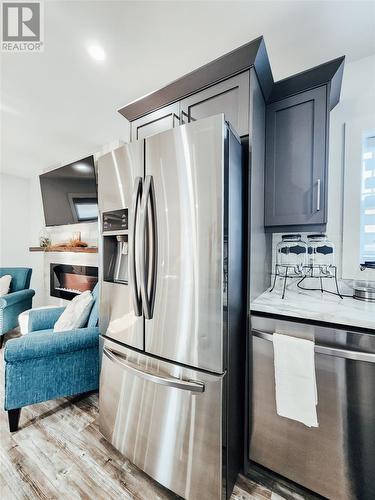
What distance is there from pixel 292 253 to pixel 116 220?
4.49ft

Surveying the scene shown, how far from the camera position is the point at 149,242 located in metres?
1.27

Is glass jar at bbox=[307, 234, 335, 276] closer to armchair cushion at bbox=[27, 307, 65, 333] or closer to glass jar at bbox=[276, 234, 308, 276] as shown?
glass jar at bbox=[276, 234, 308, 276]

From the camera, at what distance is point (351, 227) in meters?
1.71

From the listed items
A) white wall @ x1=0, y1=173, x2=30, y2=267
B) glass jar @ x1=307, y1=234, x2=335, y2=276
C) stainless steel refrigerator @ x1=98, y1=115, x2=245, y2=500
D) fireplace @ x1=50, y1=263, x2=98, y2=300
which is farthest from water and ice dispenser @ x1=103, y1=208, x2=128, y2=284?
white wall @ x1=0, y1=173, x2=30, y2=267

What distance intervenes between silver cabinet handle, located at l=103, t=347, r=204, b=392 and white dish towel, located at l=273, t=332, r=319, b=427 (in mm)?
419

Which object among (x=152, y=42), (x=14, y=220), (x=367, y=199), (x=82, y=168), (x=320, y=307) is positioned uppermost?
(x=152, y=42)

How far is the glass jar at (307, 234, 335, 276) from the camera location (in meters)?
1.73

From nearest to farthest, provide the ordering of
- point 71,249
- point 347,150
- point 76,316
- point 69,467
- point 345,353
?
point 345,353 < point 69,467 < point 347,150 < point 76,316 < point 71,249

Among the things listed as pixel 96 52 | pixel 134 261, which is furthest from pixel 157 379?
pixel 96 52

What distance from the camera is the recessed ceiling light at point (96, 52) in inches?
64.1

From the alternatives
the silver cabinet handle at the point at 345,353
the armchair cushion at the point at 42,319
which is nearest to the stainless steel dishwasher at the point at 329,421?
the silver cabinet handle at the point at 345,353

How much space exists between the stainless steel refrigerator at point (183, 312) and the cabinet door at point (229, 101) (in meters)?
Result: 0.23

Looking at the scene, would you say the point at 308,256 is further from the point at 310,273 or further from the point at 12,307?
the point at 12,307

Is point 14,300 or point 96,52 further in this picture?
point 14,300
